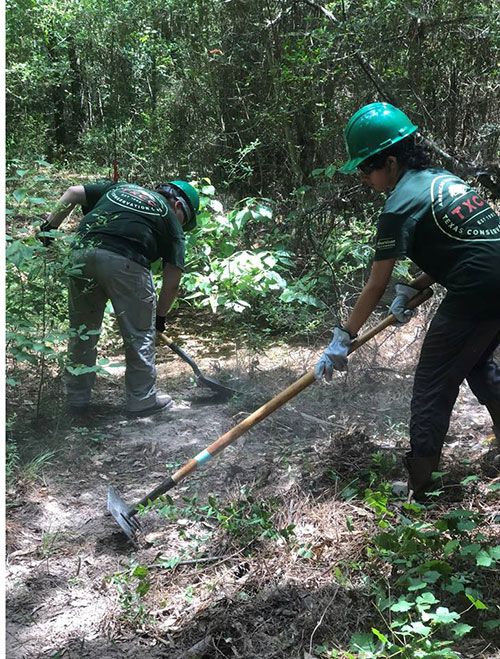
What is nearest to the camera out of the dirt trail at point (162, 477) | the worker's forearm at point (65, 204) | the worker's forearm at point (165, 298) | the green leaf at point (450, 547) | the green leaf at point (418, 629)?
the green leaf at point (418, 629)

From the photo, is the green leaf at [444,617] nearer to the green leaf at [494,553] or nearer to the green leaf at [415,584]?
the green leaf at [415,584]

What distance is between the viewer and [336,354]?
3057mm

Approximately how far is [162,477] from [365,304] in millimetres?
1689

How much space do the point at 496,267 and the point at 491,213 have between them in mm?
288

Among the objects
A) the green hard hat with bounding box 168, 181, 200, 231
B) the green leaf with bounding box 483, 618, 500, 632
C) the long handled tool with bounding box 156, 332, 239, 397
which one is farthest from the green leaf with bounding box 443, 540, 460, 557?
the green hard hat with bounding box 168, 181, 200, 231

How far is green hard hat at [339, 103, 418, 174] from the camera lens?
286cm

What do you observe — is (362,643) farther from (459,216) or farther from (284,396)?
(459,216)

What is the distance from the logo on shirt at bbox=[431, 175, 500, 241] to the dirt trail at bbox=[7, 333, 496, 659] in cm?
138

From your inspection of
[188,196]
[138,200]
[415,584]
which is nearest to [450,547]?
[415,584]

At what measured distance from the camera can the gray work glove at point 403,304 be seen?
309 centimetres

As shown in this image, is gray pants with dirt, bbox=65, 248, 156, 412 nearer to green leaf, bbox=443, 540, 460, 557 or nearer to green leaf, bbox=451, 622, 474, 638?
green leaf, bbox=443, 540, 460, 557

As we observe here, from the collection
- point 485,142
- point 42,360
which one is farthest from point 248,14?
point 42,360

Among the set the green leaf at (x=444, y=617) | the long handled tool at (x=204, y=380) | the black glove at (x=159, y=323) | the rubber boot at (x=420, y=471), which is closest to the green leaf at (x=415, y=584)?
the green leaf at (x=444, y=617)

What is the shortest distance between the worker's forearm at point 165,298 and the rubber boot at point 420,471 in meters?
2.35
